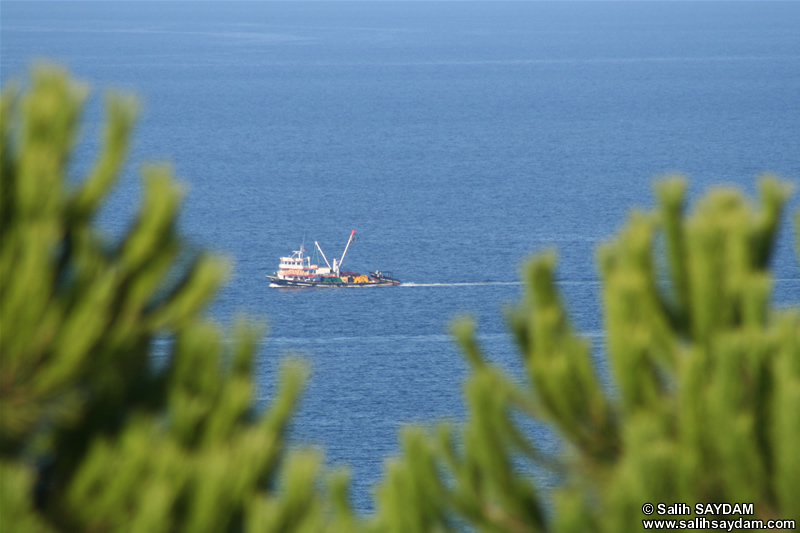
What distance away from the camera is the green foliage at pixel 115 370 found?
21.2 ft

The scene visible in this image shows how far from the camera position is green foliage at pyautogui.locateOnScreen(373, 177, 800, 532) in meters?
7.82

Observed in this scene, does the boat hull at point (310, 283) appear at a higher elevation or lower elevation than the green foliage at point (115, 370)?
higher

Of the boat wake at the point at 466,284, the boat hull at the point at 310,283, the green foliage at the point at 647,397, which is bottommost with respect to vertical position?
the green foliage at the point at 647,397

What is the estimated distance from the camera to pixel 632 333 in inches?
324

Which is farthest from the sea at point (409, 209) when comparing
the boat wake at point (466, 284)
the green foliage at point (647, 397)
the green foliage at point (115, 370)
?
the green foliage at point (647, 397)

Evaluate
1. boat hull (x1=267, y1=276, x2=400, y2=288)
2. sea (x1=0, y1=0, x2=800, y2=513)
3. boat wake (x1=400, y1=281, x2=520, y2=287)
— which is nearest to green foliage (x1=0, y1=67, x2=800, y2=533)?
sea (x1=0, y1=0, x2=800, y2=513)

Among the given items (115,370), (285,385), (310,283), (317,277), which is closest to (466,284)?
(317,277)

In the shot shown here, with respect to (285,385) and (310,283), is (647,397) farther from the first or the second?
(310,283)

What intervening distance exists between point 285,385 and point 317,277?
3292 inches

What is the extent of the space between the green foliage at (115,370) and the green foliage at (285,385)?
12mm

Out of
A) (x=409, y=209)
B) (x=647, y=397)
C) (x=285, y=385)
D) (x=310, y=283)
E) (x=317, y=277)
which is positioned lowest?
(x=647, y=397)

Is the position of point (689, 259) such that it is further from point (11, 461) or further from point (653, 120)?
point (653, 120)

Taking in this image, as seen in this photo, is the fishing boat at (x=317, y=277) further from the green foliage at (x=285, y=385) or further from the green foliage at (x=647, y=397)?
the green foliage at (x=285, y=385)

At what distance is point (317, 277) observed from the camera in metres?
90.5
